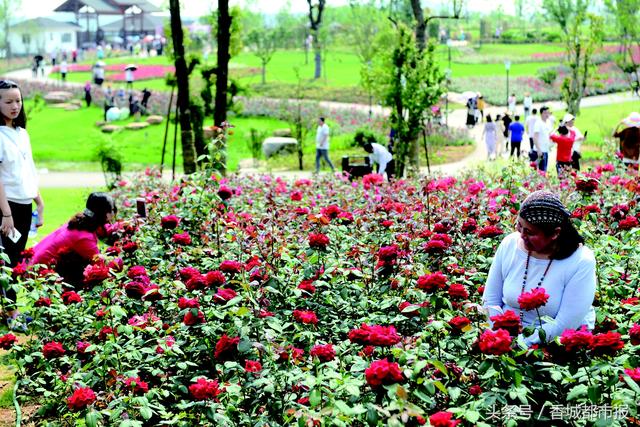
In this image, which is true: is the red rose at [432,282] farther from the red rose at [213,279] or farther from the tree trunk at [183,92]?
the tree trunk at [183,92]

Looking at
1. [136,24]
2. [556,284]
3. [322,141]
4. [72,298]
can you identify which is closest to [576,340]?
[556,284]

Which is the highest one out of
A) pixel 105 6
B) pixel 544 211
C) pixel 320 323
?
pixel 105 6

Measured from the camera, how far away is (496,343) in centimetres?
292

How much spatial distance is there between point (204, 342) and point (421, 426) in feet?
4.65

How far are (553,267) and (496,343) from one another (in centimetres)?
100

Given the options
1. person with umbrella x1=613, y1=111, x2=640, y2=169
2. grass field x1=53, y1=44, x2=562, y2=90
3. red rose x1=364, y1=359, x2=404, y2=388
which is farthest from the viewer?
grass field x1=53, y1=44, x2=562, y2=90

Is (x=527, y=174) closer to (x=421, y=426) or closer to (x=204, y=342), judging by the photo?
(x=204, y=342)

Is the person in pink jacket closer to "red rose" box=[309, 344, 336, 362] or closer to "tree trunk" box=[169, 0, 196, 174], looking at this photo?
"red rose" box=[309, 344, 336, 362]

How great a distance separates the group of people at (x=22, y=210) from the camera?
5906mm

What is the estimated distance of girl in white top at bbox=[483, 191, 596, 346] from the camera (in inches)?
146

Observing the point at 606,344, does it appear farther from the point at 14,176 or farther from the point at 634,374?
the point at 14,176

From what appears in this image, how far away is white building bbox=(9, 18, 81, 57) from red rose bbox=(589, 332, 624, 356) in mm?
69711

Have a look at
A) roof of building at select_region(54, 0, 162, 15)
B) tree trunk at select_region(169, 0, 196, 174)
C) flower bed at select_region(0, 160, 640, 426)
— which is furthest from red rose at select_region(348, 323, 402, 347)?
roof of building at select_region(54, 0, 162, 15)

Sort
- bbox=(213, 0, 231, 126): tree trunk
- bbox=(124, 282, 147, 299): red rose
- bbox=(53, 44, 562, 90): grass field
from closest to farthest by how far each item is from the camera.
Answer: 1. bbox=(124, 282, 147, 299): red rose
2. bbox=(213, 0, 231, 126): tree trunk
3. bbox=(53, 44, 562, 90): grass field
